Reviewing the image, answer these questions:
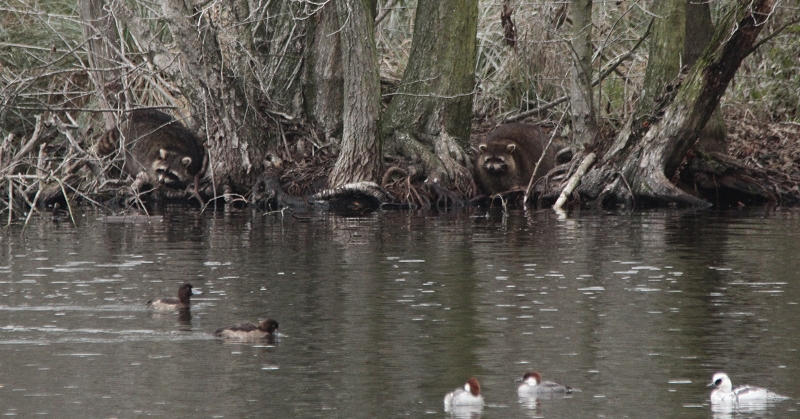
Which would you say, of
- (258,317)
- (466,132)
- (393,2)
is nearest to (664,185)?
(466,132)

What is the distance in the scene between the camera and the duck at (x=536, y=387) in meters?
7.22

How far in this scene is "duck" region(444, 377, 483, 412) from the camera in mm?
6988

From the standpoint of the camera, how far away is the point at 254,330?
348 inches

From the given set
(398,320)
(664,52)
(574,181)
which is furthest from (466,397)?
(664,52)

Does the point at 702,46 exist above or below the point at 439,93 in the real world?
above

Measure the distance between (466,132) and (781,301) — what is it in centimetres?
1043

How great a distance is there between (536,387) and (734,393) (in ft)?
3.51

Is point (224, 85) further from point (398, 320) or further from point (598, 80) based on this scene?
point (398, 320)

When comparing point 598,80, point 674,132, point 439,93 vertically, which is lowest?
point 674,132

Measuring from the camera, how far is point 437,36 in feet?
64.3

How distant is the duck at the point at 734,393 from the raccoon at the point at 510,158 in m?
12.6

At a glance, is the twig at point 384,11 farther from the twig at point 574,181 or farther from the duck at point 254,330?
the duck at point 254,330

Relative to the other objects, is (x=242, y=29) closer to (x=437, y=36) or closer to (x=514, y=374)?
(x=437, y=36)

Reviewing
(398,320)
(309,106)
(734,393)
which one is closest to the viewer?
(734,393)
